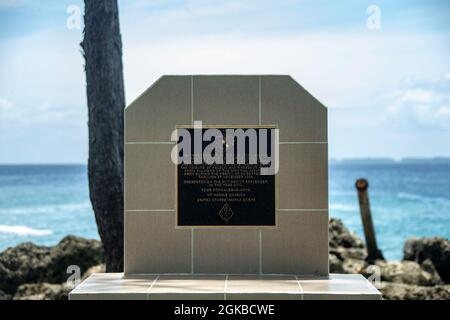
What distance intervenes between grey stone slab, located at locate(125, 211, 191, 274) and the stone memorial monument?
11 millimetres

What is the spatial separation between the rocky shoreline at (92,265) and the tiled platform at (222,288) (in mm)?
5628

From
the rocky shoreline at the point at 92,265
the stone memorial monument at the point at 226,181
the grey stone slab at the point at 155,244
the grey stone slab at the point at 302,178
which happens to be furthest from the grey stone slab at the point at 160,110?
the rocky shoreline at the point at 92,265

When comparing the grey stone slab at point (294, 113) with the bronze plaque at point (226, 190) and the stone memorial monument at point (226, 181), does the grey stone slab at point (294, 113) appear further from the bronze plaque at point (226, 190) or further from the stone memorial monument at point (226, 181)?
the bronze plaque at point (226, 190)

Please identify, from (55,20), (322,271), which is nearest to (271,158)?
(322,271)

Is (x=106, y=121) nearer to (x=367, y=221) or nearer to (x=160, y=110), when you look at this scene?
(x=160, y=110)

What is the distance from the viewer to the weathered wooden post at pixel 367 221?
55.3ft

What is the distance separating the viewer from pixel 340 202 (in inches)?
1829

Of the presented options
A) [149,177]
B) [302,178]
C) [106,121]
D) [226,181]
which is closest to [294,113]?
[302,178]

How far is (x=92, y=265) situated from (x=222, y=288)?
778 cm

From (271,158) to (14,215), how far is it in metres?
34.2

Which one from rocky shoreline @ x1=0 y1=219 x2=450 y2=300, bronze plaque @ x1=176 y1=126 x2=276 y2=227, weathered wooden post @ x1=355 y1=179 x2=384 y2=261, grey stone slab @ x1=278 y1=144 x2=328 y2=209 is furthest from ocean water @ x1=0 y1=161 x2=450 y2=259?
grey stone slab @ x1=278 y1=144 x2=328 y2=209

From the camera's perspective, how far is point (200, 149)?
9180 mm

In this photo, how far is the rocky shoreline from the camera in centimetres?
1462
